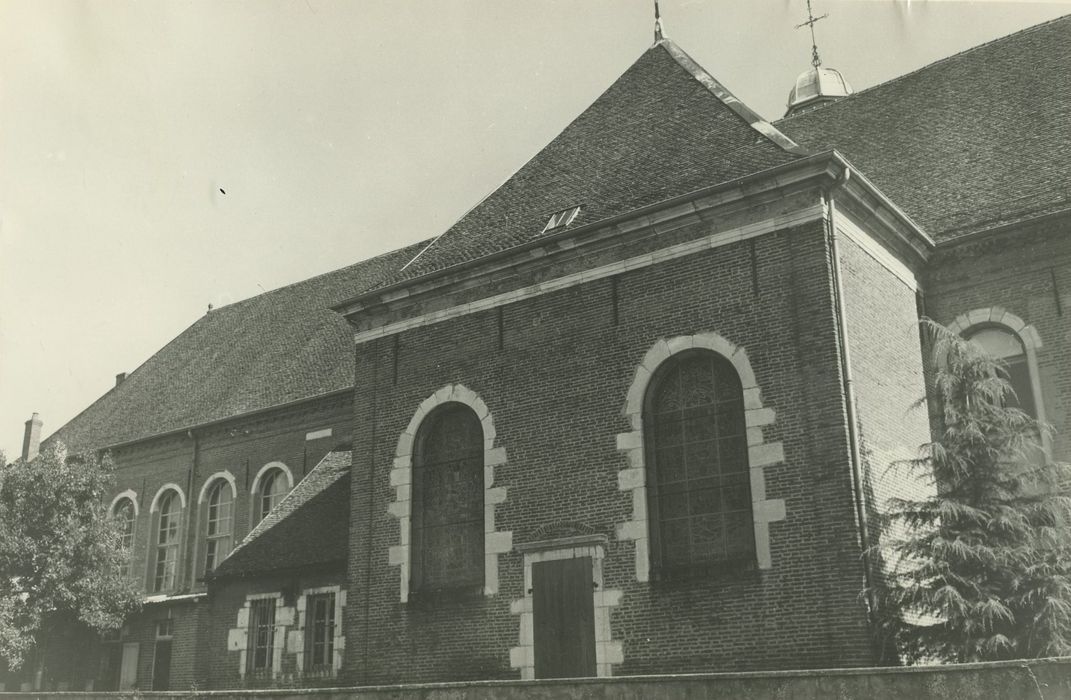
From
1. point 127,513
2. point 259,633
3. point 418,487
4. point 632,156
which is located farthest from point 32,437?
point 632,156

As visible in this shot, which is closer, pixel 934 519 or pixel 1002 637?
pixel 1002 637

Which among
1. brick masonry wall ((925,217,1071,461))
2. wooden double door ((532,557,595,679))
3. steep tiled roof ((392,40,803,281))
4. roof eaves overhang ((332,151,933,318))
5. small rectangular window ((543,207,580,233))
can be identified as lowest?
wooden double door ((532,557,595,679))

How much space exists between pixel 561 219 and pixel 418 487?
15.9 ft

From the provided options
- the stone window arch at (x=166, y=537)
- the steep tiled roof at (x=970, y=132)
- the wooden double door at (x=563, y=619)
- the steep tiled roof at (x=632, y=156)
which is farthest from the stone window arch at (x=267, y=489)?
the steep tiled roof at (x=970, y=132)

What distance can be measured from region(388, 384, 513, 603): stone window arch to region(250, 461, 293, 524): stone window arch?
892 centimetres

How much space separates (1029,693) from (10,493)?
20730 millimetres

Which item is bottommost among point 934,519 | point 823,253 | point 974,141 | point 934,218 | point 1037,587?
point 1037,587

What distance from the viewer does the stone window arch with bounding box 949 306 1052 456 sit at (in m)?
15.4

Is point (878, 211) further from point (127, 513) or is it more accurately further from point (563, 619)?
point (127, 513)

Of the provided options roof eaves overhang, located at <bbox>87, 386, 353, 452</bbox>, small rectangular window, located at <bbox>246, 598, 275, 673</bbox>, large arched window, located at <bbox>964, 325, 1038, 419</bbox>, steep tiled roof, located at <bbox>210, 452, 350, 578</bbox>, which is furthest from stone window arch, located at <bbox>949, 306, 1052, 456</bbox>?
small rectangular window, located at <bbox>246, 598, 275, 673</bbox>

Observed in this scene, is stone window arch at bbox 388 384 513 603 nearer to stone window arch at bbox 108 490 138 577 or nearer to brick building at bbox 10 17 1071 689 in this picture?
brick building at bbox 10 17 1071 689

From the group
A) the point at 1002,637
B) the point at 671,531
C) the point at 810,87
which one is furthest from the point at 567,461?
the point at 810,87

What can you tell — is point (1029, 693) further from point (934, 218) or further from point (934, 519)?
point (934, 218)

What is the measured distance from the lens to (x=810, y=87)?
3497 centimetres
